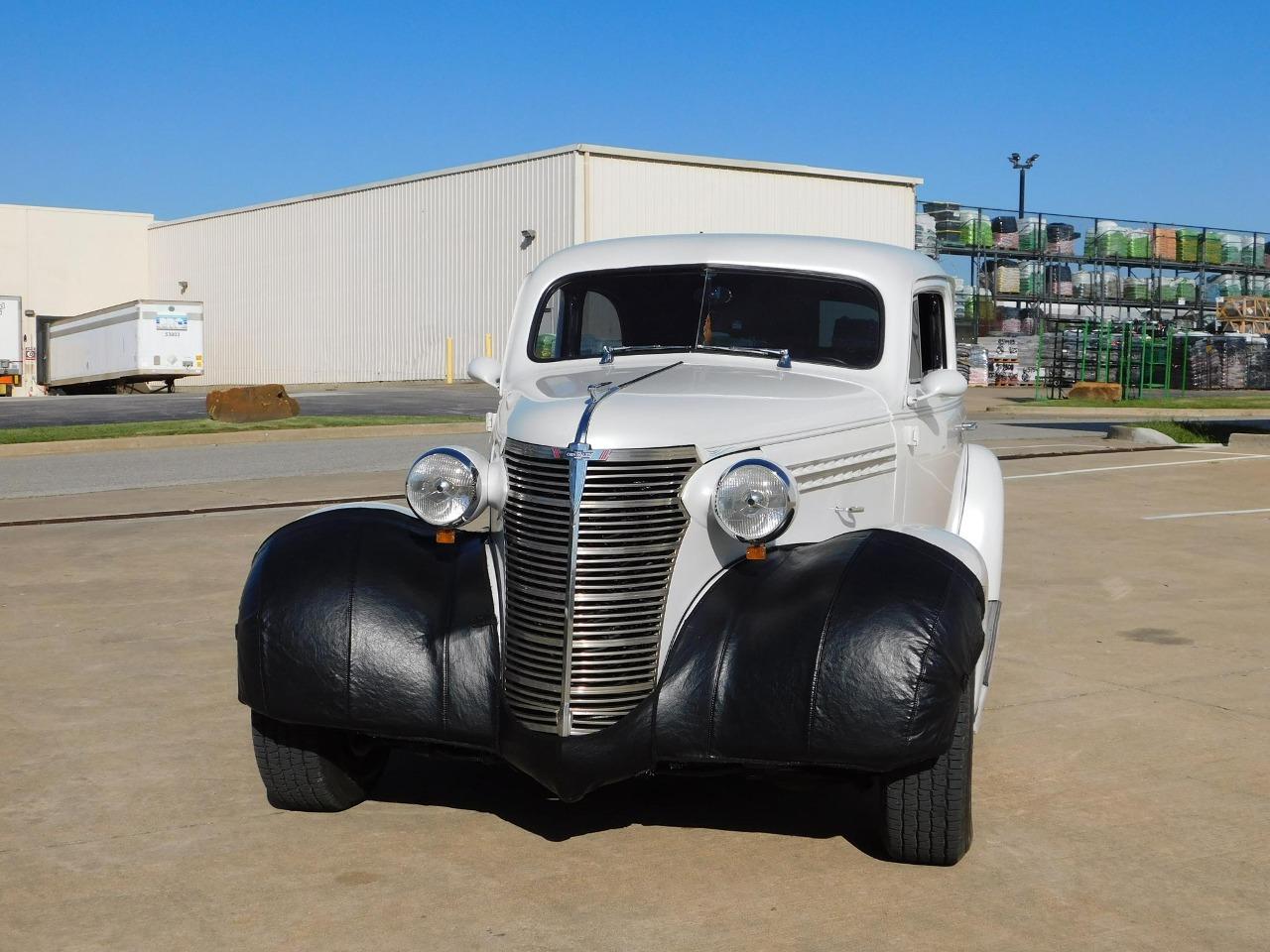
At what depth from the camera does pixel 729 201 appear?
42.7m

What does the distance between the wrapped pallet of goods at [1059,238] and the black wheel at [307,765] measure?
4761cm

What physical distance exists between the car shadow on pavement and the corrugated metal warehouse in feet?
108

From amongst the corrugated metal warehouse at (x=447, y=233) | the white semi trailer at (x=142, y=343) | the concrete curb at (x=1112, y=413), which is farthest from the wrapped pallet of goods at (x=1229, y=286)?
the white semi trailer at (x=142, y=343)

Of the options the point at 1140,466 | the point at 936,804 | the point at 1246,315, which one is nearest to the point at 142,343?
the point at 1140,466

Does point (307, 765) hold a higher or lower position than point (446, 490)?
lower

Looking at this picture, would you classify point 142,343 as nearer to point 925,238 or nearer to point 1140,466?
point 925,238

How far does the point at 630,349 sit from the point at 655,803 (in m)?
1.78

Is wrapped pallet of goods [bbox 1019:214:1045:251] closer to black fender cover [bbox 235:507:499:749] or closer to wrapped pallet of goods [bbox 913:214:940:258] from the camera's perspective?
wrapped pallet of goods [bbox 913:214:940:258]

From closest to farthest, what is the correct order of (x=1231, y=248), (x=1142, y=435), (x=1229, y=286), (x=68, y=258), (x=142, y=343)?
(x=1142, y=435) → (x=142, y=343) → (x=1231, y=248) → (x=1229, y=286) → (x=68, y=258)

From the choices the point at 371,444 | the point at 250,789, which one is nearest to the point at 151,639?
the point at 250,789

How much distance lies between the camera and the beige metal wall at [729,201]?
40406 millimetres

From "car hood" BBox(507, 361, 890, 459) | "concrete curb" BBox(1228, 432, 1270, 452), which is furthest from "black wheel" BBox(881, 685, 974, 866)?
"concrete curb" BBox(1228, 432, 1270, 452)

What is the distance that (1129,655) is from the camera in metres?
7.65

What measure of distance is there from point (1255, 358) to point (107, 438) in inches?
1428
